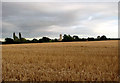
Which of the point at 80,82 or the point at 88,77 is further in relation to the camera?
the point at 88,77

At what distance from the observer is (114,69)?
577 cm

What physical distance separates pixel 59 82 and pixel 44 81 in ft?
1.79

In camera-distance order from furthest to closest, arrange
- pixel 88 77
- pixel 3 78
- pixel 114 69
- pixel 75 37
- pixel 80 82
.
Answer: pixel 75 37, pixel 114 69, pixel 3 78, pixel 88 77, pixel 80 82

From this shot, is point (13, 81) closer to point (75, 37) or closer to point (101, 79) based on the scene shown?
point (101, 79)

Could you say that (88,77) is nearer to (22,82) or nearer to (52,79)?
(52,79)

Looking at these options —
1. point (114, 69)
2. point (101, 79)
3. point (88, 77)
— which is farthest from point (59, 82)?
point (114, 69)

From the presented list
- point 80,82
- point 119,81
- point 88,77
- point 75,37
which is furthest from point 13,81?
point 75,37

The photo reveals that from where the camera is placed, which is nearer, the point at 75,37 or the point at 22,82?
the point at 22,82

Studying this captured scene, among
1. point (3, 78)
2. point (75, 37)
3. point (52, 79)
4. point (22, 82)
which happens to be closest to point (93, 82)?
point (52, 79)

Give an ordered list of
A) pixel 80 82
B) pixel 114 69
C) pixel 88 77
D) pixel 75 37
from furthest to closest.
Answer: pixel 75 37
pixel 114 69
pixel 88 77
pixel 80 82

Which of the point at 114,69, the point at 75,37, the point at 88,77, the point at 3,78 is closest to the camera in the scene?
the point at 88,77

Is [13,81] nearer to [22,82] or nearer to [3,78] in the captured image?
[22,82]

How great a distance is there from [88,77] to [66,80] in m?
0.83

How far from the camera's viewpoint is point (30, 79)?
15.1 ft
